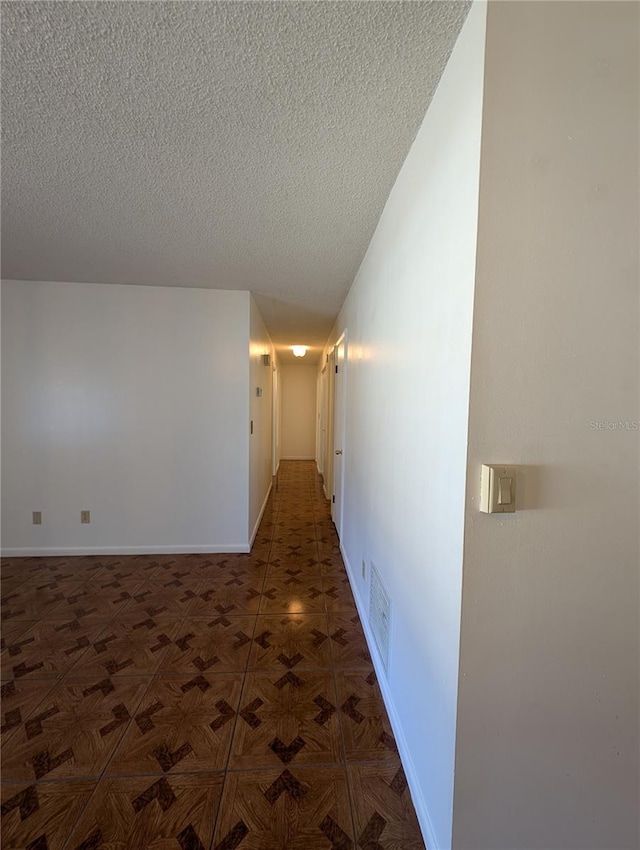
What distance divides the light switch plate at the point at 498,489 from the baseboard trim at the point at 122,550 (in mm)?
2855

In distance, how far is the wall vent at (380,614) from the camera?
5.03ft

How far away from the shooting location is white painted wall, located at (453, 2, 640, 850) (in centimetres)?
78

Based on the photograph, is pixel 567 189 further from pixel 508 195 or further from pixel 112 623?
pixel 112 623

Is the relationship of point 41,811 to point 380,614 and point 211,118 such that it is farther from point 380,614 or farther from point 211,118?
point 211,118

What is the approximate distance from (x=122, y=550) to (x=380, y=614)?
2.65 m

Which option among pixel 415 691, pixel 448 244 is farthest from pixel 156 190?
pixel 415 691

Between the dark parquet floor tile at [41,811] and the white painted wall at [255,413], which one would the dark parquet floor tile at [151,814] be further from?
the white painted wall at [255,413]

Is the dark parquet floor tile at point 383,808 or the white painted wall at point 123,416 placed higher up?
the white painted wall at point 123,416

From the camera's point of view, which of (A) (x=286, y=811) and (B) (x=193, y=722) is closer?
(A) (x=286, y=811)

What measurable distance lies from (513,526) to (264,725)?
142cm

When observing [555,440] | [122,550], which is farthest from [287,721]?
[122,550]

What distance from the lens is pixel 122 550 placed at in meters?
3.12

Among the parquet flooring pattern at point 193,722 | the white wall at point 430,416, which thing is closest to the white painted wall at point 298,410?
the parquet flooring pattern at point 193,722

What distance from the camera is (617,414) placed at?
0.85 metres
